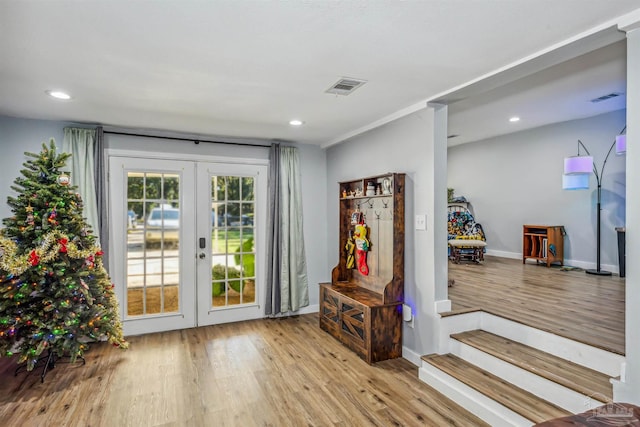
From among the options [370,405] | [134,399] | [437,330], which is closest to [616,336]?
[437,330]

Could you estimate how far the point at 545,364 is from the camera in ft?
8.27

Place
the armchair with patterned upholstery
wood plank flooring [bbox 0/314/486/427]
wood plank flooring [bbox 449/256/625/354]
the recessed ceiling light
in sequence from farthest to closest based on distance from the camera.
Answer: the armchair with patterned upholstery < the recessed ceiling light < wood plank flooring [bbox 449/256/625/354] < wood plank flooring [bbox 0/314/486/427]

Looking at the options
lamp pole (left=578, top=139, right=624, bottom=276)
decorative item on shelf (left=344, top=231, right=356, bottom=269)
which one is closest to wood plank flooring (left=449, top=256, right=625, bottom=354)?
lamp pole (left=578, top=139, right=624, bottom=276)

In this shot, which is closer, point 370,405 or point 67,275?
point 370,405

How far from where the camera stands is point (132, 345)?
154 inches

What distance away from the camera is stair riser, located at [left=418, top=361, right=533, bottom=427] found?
2.30 metres

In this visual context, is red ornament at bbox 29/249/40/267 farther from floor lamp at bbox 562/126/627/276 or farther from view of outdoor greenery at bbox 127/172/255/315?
floor lamp at bbox 562/126/627/276

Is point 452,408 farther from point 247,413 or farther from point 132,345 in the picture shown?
point 132,345

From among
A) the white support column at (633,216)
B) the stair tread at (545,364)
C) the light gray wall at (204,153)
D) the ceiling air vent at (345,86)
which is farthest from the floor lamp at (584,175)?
the ceiling air vent at (345,86)

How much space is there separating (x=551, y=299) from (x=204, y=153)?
438 centimetres

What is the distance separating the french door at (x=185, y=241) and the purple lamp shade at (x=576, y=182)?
14.4ft

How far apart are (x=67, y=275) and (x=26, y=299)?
1.12 feet

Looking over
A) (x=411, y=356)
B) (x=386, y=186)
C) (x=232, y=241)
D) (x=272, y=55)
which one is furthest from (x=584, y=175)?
(x=232, y=241)

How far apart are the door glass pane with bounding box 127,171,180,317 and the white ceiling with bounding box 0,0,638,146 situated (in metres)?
0.87
